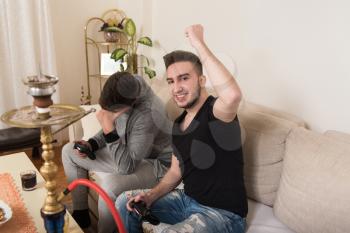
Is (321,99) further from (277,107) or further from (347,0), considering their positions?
(347,0)

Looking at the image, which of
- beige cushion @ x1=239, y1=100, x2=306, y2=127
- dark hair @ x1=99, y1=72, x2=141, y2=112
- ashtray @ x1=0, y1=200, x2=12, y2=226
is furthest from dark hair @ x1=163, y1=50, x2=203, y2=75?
ashtray @ x1=0, y1=200, x2=12, y2=226

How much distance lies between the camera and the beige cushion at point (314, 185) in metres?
1.19

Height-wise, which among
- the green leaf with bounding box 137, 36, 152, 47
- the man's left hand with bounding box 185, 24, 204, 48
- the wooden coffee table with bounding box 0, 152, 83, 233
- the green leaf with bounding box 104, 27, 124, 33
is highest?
the man's left hand with bounding box 185, 24, 204, 48

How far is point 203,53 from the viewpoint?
1216mm

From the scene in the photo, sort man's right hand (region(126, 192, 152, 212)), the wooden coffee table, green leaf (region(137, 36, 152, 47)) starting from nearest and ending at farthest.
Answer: the wooden coffee table, man's right hand (region(126, 192, 152, 212)), green leaf (region(137, 36, 152, 47))

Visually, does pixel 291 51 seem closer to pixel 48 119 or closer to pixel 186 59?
pixel 186 59

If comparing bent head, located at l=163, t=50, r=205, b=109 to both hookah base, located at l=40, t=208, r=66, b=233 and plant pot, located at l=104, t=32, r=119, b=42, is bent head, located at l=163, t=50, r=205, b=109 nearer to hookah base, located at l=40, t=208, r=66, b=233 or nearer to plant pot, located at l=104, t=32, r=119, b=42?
hookah base, located at l=40, t=208, r=66, b=233

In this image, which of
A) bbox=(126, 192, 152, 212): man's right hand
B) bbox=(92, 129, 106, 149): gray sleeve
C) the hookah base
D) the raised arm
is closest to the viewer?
the hookah base

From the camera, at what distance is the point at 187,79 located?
1391 millimetres

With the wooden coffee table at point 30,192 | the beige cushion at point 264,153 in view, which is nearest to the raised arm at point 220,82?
the beige cushion at point 264,153

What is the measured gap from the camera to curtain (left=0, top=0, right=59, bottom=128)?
279 centimetres

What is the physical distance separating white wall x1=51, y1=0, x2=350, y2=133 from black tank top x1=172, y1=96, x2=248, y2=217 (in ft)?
1.91

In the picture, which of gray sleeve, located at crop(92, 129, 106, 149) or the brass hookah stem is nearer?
the brass hookah stem

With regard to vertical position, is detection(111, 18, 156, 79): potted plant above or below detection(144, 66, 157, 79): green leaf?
above
